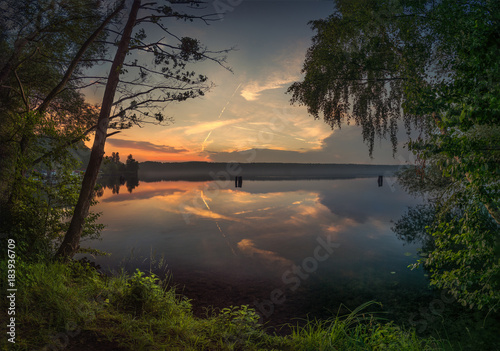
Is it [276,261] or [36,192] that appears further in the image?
[276,261]

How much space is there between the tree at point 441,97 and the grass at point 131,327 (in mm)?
2264

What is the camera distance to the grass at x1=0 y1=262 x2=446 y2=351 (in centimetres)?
424

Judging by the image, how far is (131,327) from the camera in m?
4.73

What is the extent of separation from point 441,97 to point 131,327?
673 centimetres

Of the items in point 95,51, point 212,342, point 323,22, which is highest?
point 323,22

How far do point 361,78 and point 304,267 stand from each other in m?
9.22

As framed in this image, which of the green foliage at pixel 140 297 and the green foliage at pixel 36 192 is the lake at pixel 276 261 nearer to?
the green foliage at pixel 140 297

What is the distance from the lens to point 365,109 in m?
12.2

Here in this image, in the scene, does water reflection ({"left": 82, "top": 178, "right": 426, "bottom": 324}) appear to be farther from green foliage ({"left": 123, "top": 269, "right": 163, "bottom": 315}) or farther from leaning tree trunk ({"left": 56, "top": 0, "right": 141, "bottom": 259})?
leaning tree trunk ({"left": 56, "top": 0, "right": 141, "bottom": 259})

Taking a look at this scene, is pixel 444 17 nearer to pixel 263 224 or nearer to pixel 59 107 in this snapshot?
pixel 59 107

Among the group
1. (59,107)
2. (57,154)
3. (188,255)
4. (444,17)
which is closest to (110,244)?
(188,255)

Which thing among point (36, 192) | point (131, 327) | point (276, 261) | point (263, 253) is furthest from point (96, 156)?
point (263, 253)
